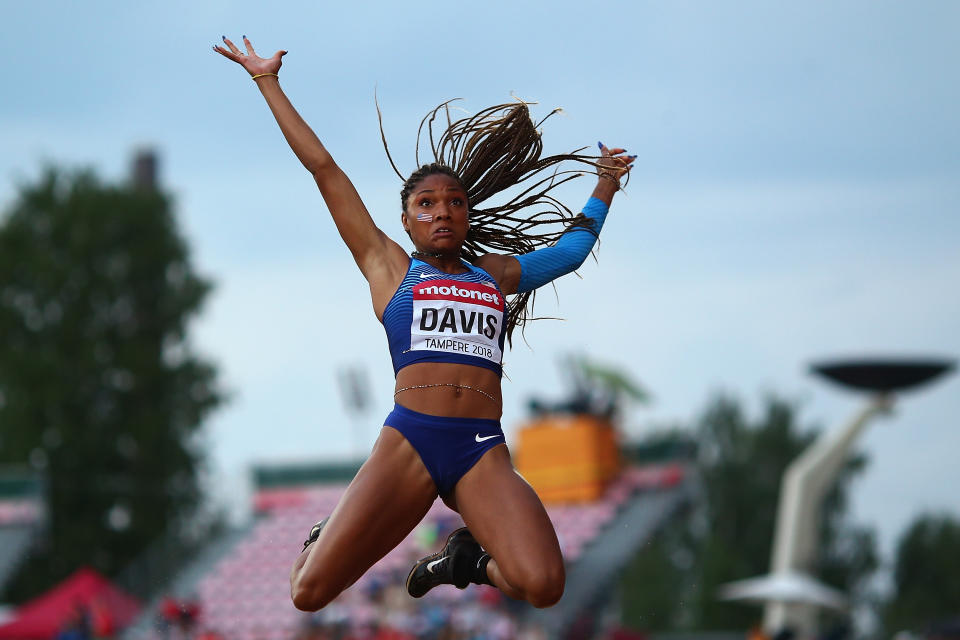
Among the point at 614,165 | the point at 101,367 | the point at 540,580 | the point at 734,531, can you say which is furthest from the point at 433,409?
the point at 734,531

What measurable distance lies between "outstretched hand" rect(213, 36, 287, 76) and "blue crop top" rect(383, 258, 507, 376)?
1170 millimetres

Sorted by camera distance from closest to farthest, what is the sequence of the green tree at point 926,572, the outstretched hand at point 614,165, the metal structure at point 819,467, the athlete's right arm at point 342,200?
the athlete's right arm at point 342,200 < the outstretched hand at point 614,165 < the metal structure at point 819,467 < the green tree at point 926,572

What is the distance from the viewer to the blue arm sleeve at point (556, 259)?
6391mm

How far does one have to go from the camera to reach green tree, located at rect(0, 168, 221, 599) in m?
37.1

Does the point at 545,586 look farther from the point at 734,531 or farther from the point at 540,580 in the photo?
the point at 734,531

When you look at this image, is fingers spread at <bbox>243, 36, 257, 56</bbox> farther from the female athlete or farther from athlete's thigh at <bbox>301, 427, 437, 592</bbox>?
athlete's thigh at <bbox>301, 427, 437, 592</bbox>

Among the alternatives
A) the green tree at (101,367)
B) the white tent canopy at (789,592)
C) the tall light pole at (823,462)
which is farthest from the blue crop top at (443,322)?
the green tree at (101,367)

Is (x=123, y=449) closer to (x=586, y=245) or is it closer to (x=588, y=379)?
(x=588, y=379)

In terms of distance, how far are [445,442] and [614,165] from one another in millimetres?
1942

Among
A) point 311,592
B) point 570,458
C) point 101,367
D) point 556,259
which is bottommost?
point 311,592

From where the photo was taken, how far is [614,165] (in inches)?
269

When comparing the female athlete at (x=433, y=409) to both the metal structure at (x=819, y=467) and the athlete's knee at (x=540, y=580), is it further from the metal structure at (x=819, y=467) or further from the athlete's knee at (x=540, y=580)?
the metal structure at (x=819, y=467)

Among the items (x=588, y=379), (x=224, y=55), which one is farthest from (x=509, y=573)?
(x=588, y=379)

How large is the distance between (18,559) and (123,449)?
6788 mm
